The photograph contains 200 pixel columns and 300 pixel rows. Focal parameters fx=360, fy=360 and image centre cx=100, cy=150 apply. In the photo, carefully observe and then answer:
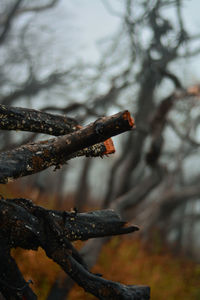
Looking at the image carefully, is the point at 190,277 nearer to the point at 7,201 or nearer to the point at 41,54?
the point at 7,201

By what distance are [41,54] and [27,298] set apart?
655 inches

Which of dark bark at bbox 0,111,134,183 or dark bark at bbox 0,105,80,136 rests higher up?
dark bark at bbox 0,105,80,136

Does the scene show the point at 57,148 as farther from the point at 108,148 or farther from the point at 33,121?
the point at 108,148

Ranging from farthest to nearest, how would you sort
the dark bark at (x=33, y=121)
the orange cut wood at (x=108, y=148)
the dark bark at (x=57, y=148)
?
A: 1. the orange cut wood at (x=108, y=148)
2. the dark bark at (x=33, y=121)
3. the dark bark at (x=57, y=148)

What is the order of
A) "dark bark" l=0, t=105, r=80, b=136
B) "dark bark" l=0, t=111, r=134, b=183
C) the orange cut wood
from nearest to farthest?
"dark bark" l=0, t=111, r=134, b=183 → "dark bark" l=0, t=105, r=80, b=136 → the orange cut wood

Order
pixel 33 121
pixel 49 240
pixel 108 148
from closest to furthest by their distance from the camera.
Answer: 1. pixel 49 240
2. pixel 33 121
3. pixel 108 148

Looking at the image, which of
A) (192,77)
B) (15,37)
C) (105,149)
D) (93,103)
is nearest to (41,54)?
(15,37)

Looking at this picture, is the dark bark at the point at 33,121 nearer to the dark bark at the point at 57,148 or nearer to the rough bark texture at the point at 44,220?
the rough bark texture at the point at 44,220

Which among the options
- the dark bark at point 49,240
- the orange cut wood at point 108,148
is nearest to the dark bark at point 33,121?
the orange cut wood at point 108,148

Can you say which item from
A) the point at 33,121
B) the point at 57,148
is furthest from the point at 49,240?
the point at 33,121

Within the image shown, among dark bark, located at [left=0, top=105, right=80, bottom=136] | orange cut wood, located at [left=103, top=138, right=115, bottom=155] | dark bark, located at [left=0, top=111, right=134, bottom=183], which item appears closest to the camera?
dark bark, located at [left=0, top=111, right=134, bottom=183]

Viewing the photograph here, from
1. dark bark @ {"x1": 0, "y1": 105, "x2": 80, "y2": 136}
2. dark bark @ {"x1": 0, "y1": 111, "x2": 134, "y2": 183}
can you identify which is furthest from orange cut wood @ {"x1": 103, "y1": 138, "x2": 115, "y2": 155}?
dark bark @ {"x1": 0, "y1": 111, "x2": 134, "y2": 183}

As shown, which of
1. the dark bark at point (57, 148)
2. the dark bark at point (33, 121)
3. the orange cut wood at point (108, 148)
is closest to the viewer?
the dark bark at point (57, 148)

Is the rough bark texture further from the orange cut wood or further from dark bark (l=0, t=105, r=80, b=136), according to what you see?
the orange cut wood
